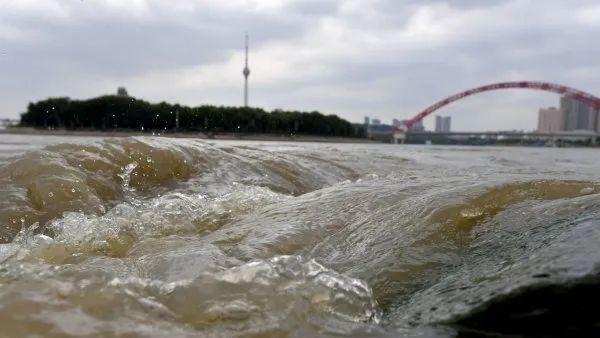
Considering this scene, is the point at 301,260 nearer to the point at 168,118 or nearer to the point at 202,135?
the point at 168,118

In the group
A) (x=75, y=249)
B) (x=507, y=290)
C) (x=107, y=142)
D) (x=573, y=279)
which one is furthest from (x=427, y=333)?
(x=107, y=142)

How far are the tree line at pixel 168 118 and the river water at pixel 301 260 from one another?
34.6 m

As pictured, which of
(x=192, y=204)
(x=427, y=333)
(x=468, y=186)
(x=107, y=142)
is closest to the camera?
(x=427, y=333)

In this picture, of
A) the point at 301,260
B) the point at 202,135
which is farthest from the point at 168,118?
the point at 301,260

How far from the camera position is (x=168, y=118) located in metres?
38.1

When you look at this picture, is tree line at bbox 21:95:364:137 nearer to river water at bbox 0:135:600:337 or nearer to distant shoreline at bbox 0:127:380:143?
distant shoreline at bbox 0:127:380:143

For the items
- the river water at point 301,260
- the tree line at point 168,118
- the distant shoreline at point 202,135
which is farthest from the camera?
the tree line at point 168,118

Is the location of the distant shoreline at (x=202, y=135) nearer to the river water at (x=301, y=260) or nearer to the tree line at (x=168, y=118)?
the tree line at (x=168, y=118)

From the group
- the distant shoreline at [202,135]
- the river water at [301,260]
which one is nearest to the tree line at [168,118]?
the distant shoreline at [202,135]

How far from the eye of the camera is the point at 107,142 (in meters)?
5.98

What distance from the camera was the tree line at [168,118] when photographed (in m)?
40.1

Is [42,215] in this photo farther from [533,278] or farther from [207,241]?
[533,278]

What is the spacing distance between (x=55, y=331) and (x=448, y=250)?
165 centimetres

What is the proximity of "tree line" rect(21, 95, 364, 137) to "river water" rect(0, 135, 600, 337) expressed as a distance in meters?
34.6
